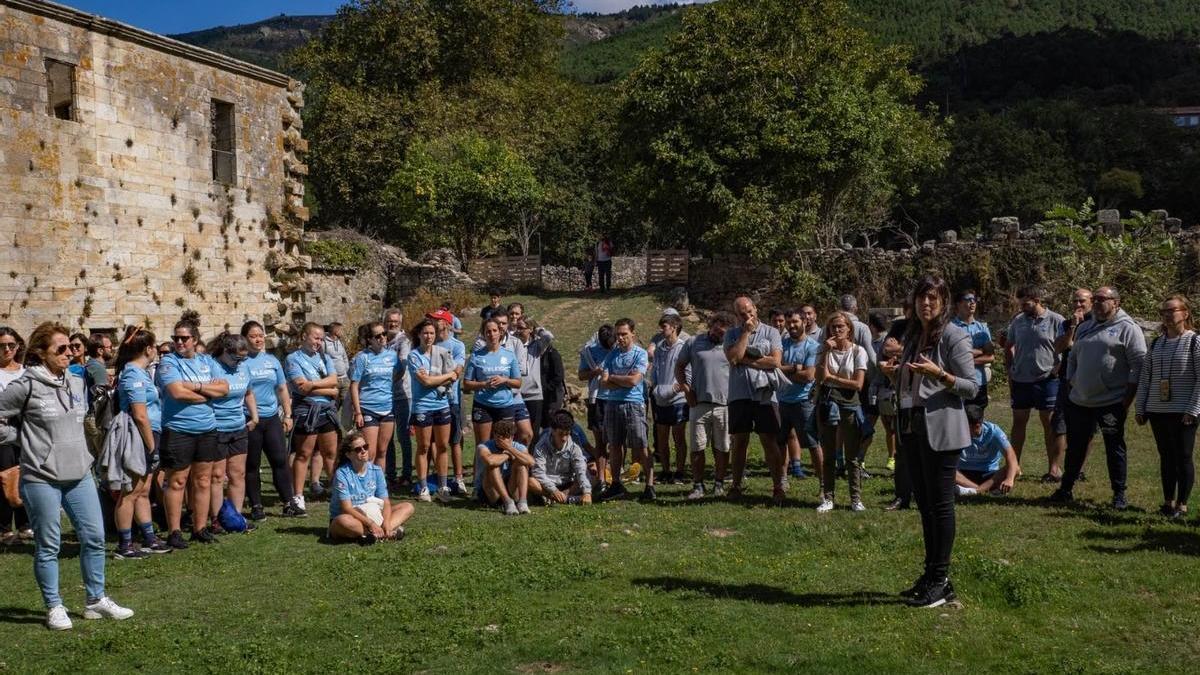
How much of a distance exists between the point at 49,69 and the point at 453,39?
107ft

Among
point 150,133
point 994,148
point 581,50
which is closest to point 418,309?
point 150,133

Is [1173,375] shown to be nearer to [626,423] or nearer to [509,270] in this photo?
[626,423]

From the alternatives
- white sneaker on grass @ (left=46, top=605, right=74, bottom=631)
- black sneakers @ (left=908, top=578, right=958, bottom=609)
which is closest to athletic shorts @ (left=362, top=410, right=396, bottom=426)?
white sneaker on grass @ (left=46, top=605, right=74, bottom=631)

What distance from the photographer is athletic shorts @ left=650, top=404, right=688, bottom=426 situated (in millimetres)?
10852

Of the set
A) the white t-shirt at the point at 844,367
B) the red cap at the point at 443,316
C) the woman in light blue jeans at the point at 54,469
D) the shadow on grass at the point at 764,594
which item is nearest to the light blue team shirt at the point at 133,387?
the woman in light blue jeans at the point at 54,469

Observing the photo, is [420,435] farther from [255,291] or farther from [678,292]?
[678,292]

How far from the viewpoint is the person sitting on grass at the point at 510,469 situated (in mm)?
9344

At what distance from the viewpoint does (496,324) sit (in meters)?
10.2

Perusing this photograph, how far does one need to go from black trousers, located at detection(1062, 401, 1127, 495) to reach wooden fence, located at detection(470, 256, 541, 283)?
86.2ft

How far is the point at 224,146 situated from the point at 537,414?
974cm

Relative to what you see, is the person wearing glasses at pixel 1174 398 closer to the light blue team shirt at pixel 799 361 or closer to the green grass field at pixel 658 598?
the green grass field at pixel 658 598

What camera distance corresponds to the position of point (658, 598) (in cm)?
625

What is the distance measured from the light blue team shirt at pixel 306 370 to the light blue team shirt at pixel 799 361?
14.5ft

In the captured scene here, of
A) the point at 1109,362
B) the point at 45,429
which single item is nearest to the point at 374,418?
the point at 45,429
